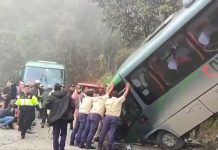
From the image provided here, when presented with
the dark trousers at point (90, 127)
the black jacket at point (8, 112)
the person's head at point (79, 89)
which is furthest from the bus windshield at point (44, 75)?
the dark trousers at point (90, 127)

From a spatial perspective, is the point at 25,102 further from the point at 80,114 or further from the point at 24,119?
the point at 80,114

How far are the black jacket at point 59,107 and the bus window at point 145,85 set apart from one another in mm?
2176

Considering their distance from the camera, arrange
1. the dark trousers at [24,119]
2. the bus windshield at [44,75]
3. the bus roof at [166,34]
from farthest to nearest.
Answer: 1. the bus windshield at [44,75]
2. the dark trousers at [24,119]
3. the bus roof at [166,34]

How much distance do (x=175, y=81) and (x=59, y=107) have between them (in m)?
3.00

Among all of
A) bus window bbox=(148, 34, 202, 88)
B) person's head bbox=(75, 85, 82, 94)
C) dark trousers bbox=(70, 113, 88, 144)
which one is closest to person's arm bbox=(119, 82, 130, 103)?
bus window bbox=(148, 34, 202, 88)

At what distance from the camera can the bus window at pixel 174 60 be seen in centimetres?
1155

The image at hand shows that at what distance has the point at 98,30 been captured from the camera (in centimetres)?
5291

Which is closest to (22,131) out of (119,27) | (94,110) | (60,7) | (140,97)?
(94,110)

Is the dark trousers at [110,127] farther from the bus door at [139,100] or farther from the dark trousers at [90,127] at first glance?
the bus door at [139,100]

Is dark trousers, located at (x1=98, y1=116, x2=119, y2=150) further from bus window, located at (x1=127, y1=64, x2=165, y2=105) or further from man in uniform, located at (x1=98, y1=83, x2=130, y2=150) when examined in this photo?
bus window, located at (x1=127, y1=64, x2=165, y2=105)

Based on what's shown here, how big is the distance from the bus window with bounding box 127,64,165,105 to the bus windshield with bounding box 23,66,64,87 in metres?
12.2

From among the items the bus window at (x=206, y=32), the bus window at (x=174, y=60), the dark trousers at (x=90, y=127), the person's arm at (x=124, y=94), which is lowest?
the dark trousers at (x=90, y=127)

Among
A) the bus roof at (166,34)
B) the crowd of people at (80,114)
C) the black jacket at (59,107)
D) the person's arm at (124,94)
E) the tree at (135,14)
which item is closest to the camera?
the black jacket at (59,107)

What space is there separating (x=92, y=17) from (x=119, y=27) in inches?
1565
